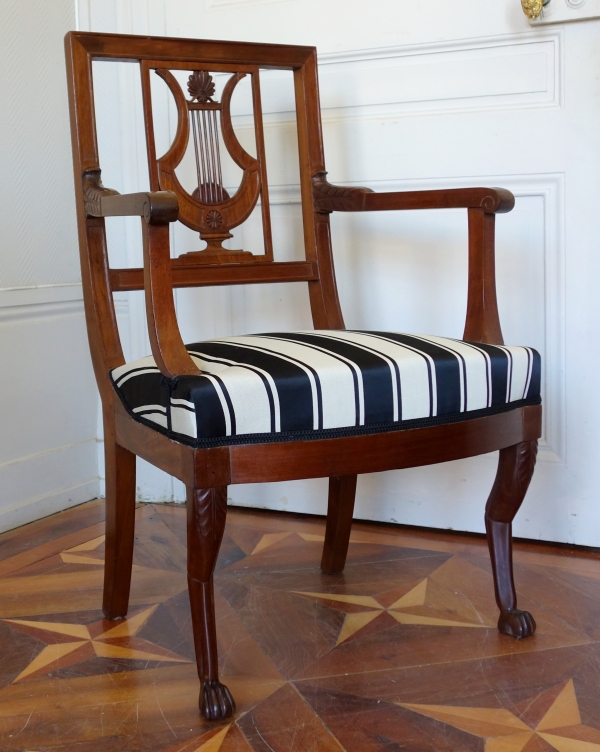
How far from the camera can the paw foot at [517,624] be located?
4.14 feet

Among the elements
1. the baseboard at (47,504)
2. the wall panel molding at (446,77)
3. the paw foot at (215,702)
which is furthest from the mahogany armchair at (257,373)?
the baseboard at (47,504)

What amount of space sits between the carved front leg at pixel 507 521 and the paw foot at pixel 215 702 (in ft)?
1.48

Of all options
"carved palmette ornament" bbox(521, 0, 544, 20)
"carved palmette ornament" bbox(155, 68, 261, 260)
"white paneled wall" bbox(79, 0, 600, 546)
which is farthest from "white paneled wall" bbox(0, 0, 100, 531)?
"carved palmette ornament" bbox(521, 0, 544, 20)

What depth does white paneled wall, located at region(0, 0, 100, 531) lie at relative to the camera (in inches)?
71.3

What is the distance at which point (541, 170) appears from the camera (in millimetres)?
1612

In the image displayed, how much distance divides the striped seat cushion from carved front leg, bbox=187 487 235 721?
0.25ft

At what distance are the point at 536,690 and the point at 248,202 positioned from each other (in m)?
0.87

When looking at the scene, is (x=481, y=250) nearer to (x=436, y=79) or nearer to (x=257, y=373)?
(x=257, y=373)

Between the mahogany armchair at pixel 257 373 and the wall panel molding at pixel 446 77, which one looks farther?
the wall panel molding at pixel 446 77

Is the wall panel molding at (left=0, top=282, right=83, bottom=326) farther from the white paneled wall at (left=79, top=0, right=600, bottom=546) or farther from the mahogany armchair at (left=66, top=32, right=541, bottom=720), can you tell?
the mahogany armchair at (left=66, top=32, right=541, bottom=720)

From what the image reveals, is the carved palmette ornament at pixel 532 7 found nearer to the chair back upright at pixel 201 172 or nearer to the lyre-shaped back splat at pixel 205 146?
the chair back upright at pixel 201 172

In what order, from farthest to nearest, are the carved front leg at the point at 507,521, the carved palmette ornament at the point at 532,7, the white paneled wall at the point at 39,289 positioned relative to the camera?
1. the white paneled wall at the point at 39,289
2. the carved palmette ornament at the point at 532,7
3. the carved front leg at the point at 507,521

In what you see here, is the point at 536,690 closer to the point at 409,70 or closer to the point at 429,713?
the point at 429,713

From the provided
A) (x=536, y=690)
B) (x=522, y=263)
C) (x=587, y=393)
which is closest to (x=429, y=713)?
(x=536, y=690)
